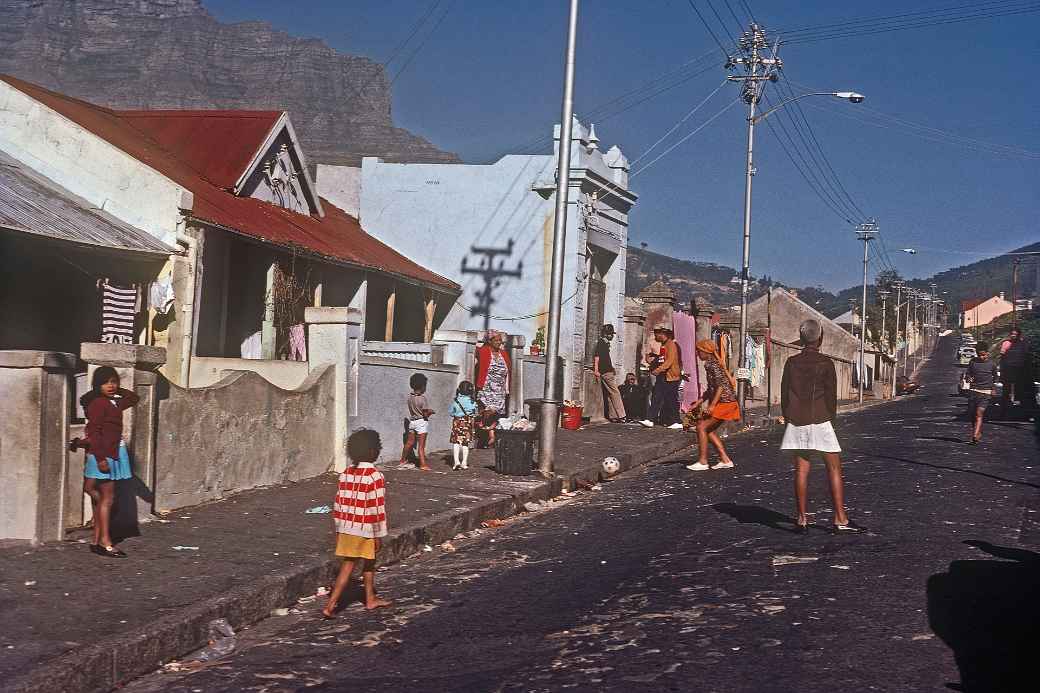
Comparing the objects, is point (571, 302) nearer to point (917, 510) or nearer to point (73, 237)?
point (73, 237)

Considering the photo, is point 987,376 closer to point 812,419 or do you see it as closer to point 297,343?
point 812,419

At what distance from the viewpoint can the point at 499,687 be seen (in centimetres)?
590

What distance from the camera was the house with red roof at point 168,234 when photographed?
53.2 ft

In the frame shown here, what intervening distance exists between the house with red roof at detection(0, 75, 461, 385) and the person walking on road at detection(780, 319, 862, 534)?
807 centimetres

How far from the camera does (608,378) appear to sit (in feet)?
83.7

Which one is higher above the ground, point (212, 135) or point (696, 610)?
point (212, 135)

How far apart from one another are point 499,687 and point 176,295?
1206 cm

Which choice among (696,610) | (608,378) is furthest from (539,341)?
(696,610)

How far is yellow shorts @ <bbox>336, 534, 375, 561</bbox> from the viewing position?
7.95 metres

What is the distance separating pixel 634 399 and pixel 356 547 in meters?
18.6

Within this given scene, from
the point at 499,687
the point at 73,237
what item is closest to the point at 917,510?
the point at 499,687

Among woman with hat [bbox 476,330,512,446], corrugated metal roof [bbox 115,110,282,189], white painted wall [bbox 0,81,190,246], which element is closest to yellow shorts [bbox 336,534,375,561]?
white painted wall [bbox 0,81,190,246]

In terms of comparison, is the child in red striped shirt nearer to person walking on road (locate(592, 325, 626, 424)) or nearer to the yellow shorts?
the yellow shorts

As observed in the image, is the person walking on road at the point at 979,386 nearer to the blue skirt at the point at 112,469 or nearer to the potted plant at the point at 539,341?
the potted plant at the point at 539,341
